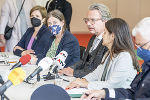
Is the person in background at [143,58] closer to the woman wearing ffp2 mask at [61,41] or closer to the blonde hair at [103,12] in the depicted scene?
the blonde hair at [103,12]

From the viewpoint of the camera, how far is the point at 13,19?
5375 millimetres

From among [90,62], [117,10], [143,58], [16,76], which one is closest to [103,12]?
[90,62]

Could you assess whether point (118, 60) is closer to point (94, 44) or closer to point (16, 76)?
point (94, 44)

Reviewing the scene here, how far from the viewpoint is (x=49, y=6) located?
606 cm

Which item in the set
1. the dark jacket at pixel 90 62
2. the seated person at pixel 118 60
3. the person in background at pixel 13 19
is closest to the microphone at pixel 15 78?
the seated person at pixel 118 60

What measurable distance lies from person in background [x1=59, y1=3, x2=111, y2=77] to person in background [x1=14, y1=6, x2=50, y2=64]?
991 millimetres

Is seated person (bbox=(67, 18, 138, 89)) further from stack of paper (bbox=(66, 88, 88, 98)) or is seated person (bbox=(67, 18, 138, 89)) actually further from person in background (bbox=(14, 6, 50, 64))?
person in background (bbox=(14, 6, 50, 64))

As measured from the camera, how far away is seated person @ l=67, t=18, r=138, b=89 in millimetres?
2404

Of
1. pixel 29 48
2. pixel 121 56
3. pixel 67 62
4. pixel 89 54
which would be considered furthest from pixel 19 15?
pixel 121 56

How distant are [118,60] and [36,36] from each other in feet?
6.72

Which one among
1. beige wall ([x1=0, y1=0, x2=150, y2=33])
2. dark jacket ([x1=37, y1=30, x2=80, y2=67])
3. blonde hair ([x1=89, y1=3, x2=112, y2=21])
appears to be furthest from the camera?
beige wall ([x1=0, y1=0, x2=150, y2=33])

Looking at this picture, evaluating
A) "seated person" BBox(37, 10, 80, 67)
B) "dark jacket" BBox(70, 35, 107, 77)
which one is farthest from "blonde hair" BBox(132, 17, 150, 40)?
"seated person" BBox(37, 10, 80, 67)

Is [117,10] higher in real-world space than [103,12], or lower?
lower

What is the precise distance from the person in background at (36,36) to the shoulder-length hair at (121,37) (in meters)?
1.74
